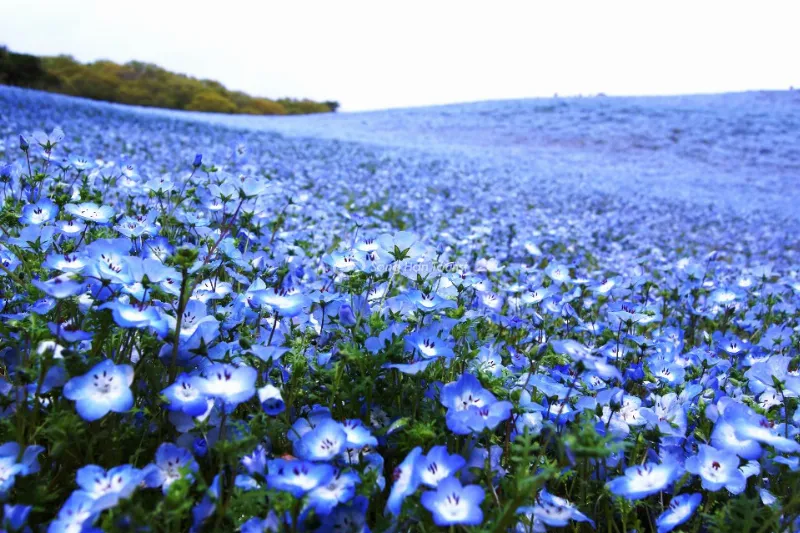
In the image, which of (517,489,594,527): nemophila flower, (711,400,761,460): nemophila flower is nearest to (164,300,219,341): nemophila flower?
(517,489,594,527): nemophila flower

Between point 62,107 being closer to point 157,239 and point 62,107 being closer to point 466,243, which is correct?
point 466,243

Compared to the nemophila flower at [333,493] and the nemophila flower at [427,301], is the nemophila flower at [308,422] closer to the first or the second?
the nemophila flower at [333,493]

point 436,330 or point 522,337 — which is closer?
point 436,330

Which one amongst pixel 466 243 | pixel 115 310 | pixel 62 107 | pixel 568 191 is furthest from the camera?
pixel 62 107

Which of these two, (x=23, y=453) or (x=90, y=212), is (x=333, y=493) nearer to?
(x=23, y=453)

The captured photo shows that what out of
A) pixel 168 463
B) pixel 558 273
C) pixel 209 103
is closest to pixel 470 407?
pixel 168 463

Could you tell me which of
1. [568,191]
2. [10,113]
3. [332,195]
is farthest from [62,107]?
[568,191]
